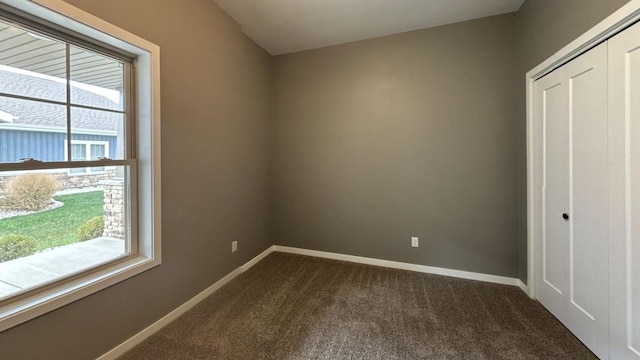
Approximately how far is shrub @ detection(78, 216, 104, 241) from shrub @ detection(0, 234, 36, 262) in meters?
0.23

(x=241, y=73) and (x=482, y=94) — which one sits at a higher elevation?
(x=241, y=73)

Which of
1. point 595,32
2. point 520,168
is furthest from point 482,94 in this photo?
point 595,32

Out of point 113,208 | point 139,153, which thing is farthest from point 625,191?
point 113,208

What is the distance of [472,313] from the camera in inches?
84.1

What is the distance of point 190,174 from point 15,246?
1.08m

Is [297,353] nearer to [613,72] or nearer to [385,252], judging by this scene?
[385,252]

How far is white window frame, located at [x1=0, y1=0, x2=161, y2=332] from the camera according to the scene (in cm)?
139

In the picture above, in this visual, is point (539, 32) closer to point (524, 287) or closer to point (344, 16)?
point (344, 16)

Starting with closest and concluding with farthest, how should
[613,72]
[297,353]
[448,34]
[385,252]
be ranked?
[613,72] → [297,353] → [448,34] → [385,252]

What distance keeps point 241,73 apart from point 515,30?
2920 mm

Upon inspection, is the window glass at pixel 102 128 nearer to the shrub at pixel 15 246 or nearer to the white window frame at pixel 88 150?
the white window frame at pixel 88 150

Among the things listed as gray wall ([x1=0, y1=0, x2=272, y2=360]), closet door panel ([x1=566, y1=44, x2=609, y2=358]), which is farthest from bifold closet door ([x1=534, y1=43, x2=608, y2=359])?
gray wall ([x1=0, y1=0, x2=272, y2=360])

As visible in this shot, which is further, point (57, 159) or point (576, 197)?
point (576, 197)

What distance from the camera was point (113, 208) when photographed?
1.80 metres
